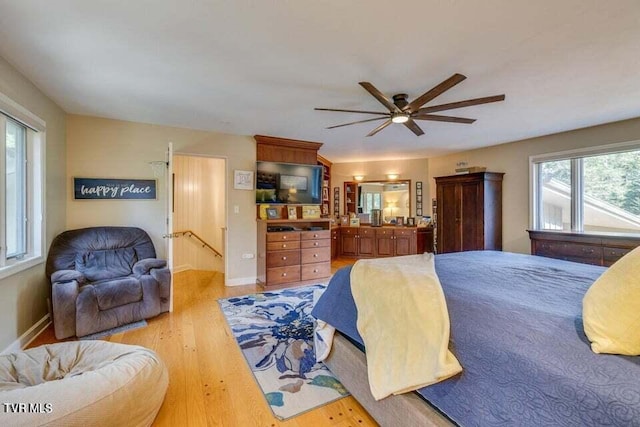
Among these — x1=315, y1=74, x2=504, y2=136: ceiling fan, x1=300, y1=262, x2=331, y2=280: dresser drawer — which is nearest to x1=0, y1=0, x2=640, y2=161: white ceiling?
x1=315, y1=74, x2=504, y2=136: ceiling fan

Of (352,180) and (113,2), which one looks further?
(352,180)

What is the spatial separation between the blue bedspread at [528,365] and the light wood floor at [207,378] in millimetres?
544

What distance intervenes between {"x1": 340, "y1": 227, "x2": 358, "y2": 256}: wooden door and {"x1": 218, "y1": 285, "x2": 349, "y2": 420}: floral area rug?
2866 millimetres

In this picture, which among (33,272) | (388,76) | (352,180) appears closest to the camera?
(388,76)

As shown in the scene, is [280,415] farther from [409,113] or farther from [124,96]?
[124,96]

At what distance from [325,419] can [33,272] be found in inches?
124

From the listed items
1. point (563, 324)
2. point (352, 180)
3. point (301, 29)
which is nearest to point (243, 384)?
point (563, 324)

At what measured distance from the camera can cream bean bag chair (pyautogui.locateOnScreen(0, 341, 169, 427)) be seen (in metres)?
1.25

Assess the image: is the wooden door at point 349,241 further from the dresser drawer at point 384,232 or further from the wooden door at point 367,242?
the dresser drawer at point 384,232

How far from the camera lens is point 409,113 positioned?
2.56m

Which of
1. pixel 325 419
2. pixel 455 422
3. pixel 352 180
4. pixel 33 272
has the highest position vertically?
pixel 352 180

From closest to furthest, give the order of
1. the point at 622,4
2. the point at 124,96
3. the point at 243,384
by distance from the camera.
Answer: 1. the point at 622,4
2. the point at 243,384
3. the point at 124,96

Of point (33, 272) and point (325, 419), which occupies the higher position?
point (33, 272)

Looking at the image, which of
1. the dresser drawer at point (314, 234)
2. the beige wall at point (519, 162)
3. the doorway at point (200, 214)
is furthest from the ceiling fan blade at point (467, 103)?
the doorway at point (200, 214)
